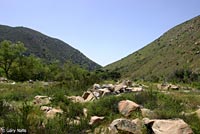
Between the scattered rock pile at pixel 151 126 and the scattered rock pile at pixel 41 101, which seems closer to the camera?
the scattered rock pile at pixel 151 126

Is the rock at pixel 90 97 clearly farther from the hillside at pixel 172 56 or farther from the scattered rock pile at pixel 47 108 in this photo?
the hillside at pixel 172 56

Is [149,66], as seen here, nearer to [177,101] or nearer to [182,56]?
[182,56]

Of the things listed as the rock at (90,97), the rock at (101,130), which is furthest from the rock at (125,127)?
the rock at (90,97)

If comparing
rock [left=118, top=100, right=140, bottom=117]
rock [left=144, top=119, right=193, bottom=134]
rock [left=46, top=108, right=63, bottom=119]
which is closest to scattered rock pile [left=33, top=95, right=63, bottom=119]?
rock [left=46, top=108, right=63, bottom=119]

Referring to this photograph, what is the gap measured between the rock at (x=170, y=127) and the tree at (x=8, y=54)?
44.5 meters

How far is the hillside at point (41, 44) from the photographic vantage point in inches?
5595

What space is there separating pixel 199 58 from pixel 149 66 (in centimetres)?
2324

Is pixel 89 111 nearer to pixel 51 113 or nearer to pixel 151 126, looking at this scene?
pixel 51 113

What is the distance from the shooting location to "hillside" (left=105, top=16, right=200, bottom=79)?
82.5 m

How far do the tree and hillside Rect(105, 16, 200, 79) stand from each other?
36.7 metres

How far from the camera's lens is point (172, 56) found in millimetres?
94500

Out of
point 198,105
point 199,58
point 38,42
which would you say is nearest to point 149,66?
point 199,58

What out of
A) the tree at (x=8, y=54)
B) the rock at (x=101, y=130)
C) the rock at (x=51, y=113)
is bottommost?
the rock at (x=101, y=130)

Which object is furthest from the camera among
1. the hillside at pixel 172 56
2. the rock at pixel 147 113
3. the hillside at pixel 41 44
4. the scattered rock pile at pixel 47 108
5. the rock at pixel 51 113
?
the hillside at pixel 41 44
